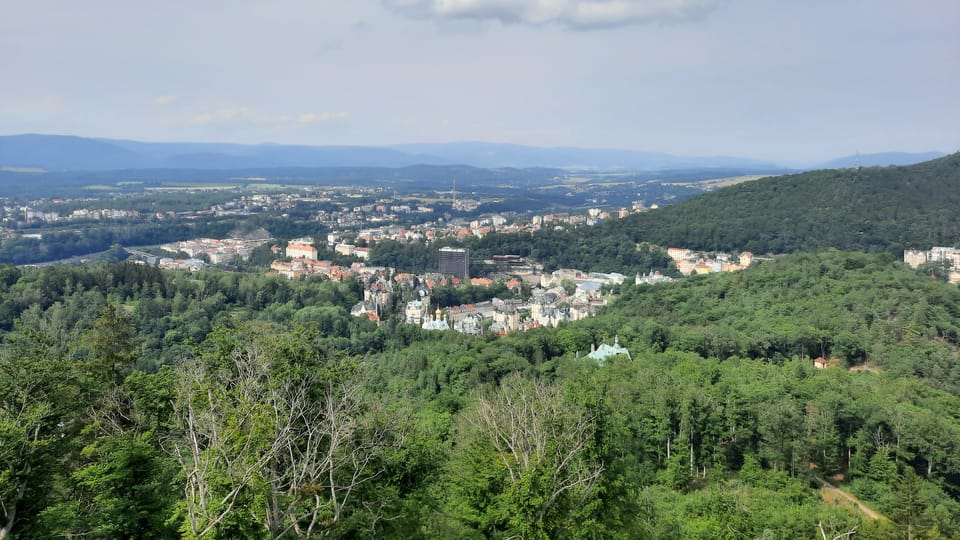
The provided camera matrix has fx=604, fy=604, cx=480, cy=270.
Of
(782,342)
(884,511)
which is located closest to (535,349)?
(782,342)

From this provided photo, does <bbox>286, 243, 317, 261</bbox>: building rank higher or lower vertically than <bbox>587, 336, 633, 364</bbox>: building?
lower

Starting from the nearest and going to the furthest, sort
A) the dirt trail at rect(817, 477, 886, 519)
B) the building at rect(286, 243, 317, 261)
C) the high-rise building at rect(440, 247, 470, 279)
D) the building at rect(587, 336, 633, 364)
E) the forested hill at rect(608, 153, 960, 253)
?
1. the dirt trail at rect(817, 477, 886, 519)
2. the building at rect(587, 336, 633, 364)
3. the forested hill at rect(608, 153, 960, 253)
4. the high-rise building at rect(440, 247, 470, 279)
5. the building at rect(286, 243, 317, 261)

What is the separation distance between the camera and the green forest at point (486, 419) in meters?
8.92

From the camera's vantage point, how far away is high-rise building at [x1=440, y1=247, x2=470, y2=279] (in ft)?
228

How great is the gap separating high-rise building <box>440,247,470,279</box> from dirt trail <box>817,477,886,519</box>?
51.9 m

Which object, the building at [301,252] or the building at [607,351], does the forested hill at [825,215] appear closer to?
the building at [301,252]

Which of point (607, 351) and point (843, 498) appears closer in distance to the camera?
point (843, 498)

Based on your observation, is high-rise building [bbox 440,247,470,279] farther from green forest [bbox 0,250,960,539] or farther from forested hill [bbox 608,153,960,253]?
green forest [bbox 0,250,960,539]

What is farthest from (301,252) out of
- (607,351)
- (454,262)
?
(607,351)

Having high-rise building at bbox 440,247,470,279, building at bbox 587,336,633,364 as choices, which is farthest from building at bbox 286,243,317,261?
building at bbox 587,336,633,364

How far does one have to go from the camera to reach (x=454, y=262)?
70375mm

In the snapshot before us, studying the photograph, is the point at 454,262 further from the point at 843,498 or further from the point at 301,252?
the point at 843,498

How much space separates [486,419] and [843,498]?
13470 mm

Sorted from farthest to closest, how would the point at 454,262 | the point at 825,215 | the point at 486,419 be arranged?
the point at 454,262 < the point at 825,215 < the point at 486,419
